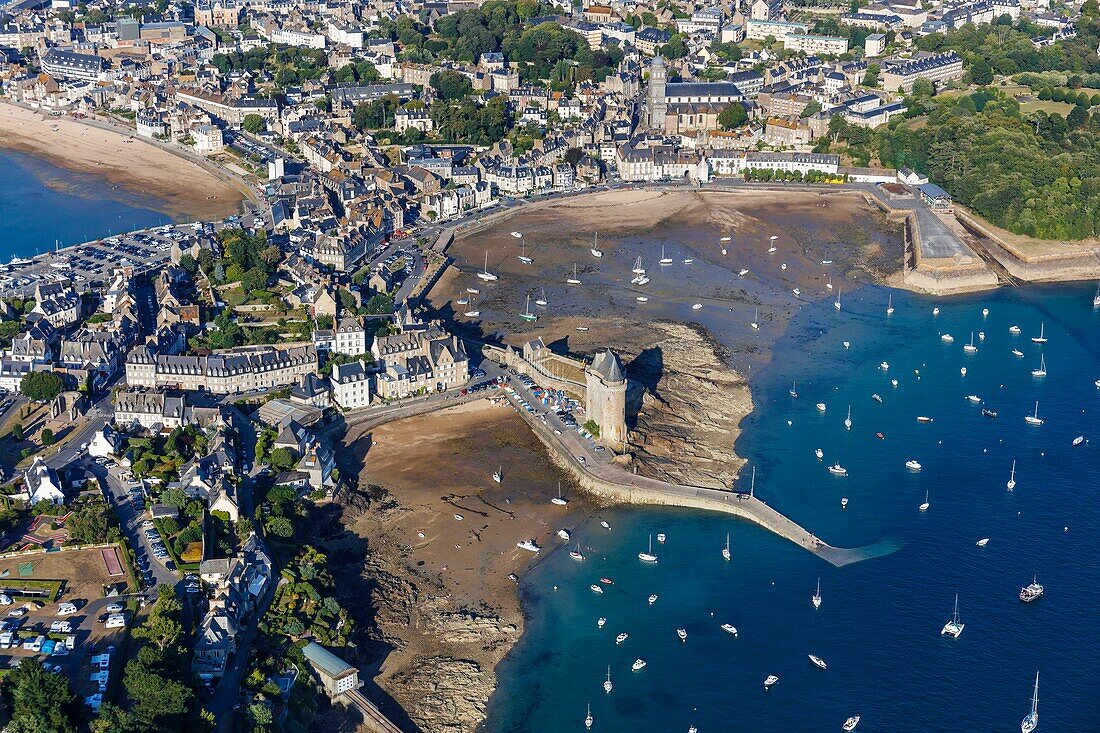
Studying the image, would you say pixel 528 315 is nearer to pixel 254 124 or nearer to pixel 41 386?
pixel 41 386

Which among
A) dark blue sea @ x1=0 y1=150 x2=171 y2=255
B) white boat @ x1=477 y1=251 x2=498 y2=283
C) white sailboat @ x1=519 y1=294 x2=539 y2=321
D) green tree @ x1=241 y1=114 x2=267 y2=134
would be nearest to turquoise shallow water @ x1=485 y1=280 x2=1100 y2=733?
white sailboat @ x1=519 y1=294 x2=539 y2=321

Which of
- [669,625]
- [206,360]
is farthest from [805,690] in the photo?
[206,360]

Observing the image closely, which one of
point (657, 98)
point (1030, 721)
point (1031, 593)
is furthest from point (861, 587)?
point (657, 98)

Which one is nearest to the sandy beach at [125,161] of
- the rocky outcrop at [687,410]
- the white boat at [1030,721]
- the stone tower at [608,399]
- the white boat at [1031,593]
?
the rocky outcrop at [687,410]

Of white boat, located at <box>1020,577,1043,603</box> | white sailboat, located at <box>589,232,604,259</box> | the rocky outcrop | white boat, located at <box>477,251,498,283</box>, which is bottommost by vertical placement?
white boat, located at <box>1020,577,1043,603</box>

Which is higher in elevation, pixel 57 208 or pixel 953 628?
pixel 57 208

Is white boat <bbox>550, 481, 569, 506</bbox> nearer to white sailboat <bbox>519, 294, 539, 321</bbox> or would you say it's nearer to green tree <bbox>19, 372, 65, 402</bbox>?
white sailboat <bbox>519, 294, 539, 321</bbox>
